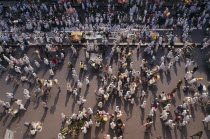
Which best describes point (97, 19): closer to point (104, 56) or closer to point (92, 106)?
point (104, 56)

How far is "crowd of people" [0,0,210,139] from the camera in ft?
56.8

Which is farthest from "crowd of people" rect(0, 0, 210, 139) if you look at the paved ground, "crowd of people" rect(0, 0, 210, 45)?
the paved ground

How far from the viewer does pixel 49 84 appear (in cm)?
1906

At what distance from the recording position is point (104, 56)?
2186cm

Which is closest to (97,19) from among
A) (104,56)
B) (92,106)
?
(104,56)

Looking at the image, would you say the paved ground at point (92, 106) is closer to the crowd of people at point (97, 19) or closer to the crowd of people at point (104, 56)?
the crowd of people at point (104, 56)

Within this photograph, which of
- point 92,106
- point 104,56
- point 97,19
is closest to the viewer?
point 92,106

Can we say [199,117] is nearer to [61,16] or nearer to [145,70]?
[145,70]

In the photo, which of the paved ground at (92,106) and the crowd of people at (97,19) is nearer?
the paved ground at (92,106)

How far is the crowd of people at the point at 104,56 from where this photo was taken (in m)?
17.3

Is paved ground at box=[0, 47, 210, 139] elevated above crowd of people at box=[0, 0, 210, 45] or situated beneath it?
situated beneath

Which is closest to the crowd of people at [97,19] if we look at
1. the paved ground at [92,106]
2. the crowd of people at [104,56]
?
the crowd of people at [104,56]

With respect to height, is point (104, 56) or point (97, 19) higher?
point (97, 19)

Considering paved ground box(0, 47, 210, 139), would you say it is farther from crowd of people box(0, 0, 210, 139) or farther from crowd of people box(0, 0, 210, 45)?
crowd of people box(0, 0, 210, 45)
